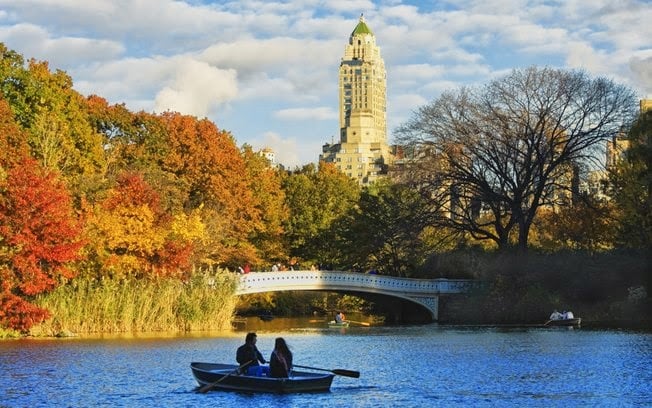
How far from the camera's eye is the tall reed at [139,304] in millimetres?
50344

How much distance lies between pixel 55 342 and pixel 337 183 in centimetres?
5437

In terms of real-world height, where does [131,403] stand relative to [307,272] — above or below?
below

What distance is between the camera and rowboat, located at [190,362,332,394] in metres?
31.2

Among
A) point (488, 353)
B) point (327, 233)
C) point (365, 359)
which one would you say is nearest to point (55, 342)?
point (365, 359)

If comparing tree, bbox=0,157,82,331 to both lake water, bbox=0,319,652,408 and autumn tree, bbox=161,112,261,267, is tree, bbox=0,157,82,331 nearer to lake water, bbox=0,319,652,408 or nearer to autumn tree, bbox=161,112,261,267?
lake water, bbox=0,319,652,408

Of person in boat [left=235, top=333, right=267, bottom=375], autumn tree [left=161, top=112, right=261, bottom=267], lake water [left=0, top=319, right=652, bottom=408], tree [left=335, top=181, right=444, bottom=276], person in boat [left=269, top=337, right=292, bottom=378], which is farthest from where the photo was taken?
autumn tree [left=161, top=112, right=261, bottom=267]

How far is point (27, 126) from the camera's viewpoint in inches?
2680

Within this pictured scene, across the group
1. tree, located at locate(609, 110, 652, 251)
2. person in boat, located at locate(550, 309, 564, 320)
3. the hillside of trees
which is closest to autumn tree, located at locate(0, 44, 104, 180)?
the hillside of trees

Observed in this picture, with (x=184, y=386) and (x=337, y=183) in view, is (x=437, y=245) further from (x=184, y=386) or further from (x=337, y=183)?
(x=184, y=386)

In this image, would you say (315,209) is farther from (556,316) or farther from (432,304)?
(556,316)

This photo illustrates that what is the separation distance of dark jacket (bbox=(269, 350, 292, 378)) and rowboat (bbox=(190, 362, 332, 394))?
291 mm

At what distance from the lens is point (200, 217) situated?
73.3 m

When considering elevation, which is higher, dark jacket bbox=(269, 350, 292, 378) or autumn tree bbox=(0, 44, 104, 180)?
autumn tree bbox=(0, 44, 104, 180)

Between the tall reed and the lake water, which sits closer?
the lake water
